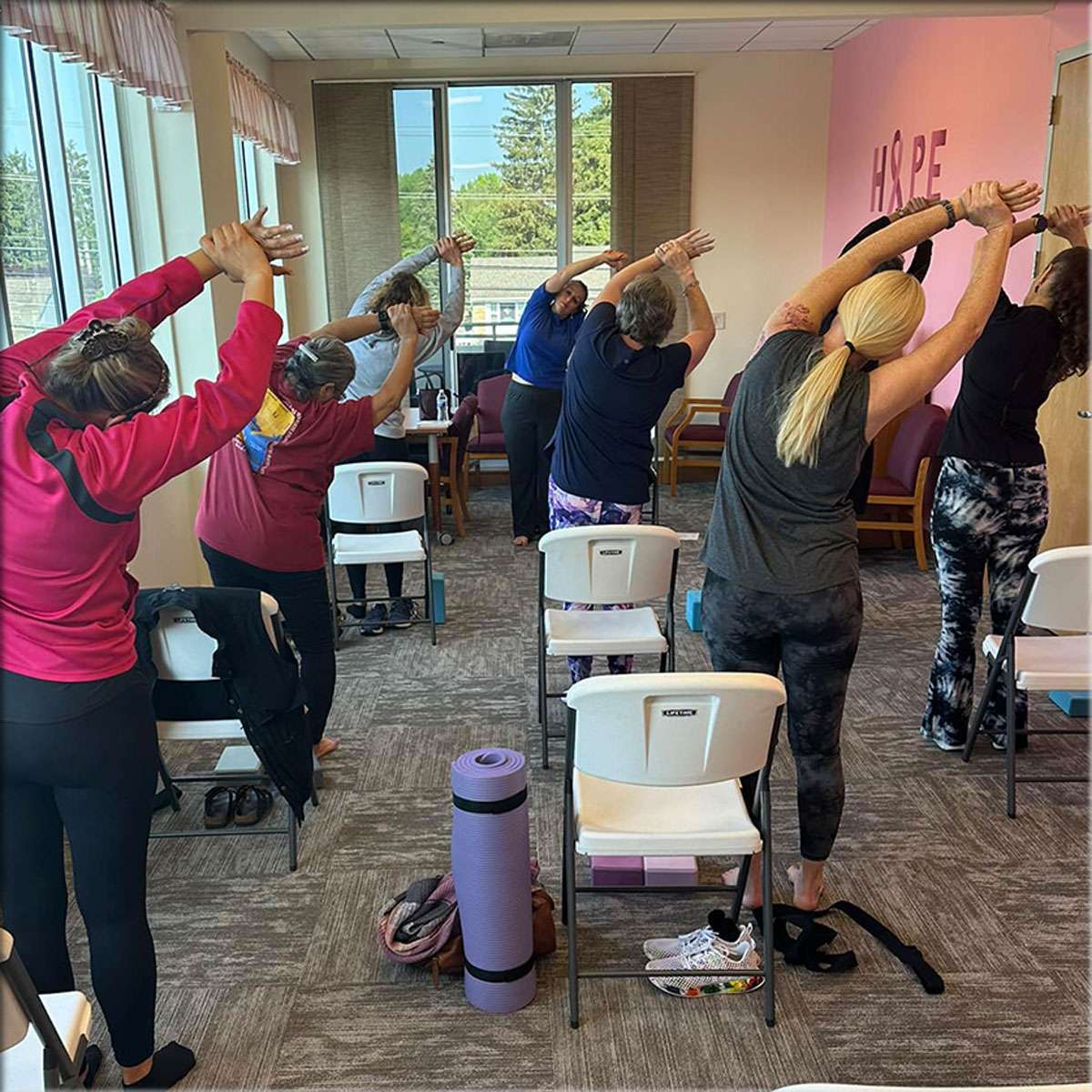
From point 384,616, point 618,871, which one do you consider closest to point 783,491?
point 618,871

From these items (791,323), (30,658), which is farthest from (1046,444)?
(30,658)

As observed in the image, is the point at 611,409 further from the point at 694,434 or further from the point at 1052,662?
the point at 694,434

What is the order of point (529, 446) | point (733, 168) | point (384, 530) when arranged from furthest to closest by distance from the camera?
point (733, 168) → point (529, 446) → point (384, 530)

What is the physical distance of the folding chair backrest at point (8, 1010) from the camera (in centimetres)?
111

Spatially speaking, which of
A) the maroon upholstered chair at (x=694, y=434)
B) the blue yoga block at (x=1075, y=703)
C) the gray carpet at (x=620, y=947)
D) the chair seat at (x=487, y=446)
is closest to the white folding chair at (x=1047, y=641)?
the gray carpet at (x=620, y=947)

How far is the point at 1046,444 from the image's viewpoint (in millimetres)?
4555

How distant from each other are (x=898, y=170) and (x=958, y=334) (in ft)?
15.5

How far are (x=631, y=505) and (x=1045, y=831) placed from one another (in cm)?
161

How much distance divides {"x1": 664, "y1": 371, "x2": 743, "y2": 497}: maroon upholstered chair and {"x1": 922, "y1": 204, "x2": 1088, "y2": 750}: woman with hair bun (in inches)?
144

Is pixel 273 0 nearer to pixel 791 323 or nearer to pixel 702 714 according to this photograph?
pixel 791 323

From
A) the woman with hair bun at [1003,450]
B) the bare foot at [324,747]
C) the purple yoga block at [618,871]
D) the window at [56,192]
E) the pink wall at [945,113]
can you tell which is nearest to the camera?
the purple yoga block at [618,871]

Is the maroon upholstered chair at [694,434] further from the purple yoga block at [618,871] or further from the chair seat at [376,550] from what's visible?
the purple yoga block at [618,871]

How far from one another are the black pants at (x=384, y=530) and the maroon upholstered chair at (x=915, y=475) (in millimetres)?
2493

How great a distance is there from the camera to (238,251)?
1829 millimetres
